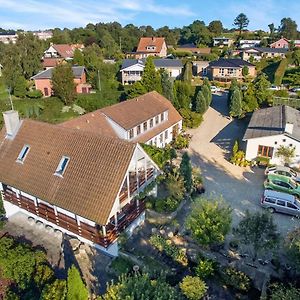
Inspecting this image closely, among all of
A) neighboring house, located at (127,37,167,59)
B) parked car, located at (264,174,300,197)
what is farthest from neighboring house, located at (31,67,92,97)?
Result: neighboring house, located at (127,37,167,59)

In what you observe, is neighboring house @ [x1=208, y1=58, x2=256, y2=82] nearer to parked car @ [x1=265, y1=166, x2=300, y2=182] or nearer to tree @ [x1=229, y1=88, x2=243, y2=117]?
tree @ [x1=229, y1=88, x2=243, y2=117]

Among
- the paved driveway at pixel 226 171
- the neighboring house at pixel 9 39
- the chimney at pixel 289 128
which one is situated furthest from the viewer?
the neighboring house at pixel 9 39

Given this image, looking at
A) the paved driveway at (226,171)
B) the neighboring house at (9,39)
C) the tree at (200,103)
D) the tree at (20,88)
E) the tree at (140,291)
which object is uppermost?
the neighboring house at (9,39)

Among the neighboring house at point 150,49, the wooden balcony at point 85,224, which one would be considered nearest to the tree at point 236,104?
the wooden balcony at point 85,224

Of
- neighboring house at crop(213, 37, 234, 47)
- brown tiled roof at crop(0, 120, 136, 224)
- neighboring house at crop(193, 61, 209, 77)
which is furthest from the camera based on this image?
neighboring house at crop(213, 37, 234, 47)

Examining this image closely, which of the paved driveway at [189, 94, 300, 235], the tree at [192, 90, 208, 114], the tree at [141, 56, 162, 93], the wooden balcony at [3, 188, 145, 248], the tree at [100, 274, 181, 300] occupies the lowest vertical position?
the paved driveway at [189, 94, 300, 235]

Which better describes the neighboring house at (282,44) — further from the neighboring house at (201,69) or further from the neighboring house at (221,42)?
the neighboring house at (201,69)
